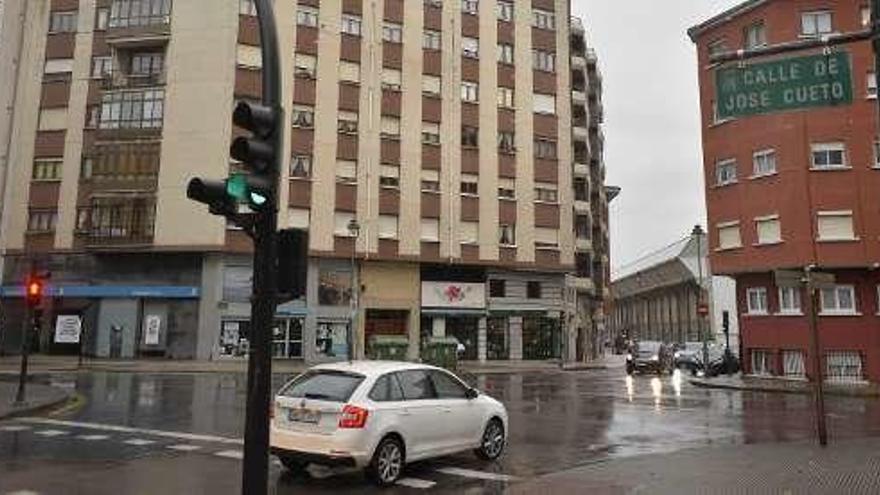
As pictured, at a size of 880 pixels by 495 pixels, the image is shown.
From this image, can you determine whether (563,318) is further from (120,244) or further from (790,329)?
(120,244)

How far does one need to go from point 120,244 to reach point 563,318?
83.3 ft

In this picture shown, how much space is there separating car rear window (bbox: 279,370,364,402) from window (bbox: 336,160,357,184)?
35.8 meters

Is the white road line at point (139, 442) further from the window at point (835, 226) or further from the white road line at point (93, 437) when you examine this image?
the window at point (835, 226)

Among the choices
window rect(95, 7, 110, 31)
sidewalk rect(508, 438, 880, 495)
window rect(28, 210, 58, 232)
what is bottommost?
sidewalk rect(508, 438, 880, 495)

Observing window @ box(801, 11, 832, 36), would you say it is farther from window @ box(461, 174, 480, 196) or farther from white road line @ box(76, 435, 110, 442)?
white road line @ box(76, 435, 110, 442)

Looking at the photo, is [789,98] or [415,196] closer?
[789,98]

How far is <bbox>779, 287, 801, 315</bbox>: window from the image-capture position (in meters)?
33.6

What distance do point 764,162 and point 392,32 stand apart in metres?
23.3

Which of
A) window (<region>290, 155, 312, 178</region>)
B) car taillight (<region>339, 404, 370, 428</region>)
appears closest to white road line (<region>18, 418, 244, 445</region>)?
car taillight (<region>339, 404, 370, 428</region>)

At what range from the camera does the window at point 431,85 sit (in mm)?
49547

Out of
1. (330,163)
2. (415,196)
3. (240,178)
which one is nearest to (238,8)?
(330,163)

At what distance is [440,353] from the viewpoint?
34.7 m

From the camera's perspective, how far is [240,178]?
6.87 metres

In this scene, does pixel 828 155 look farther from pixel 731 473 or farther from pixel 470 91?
pixel 731 473
